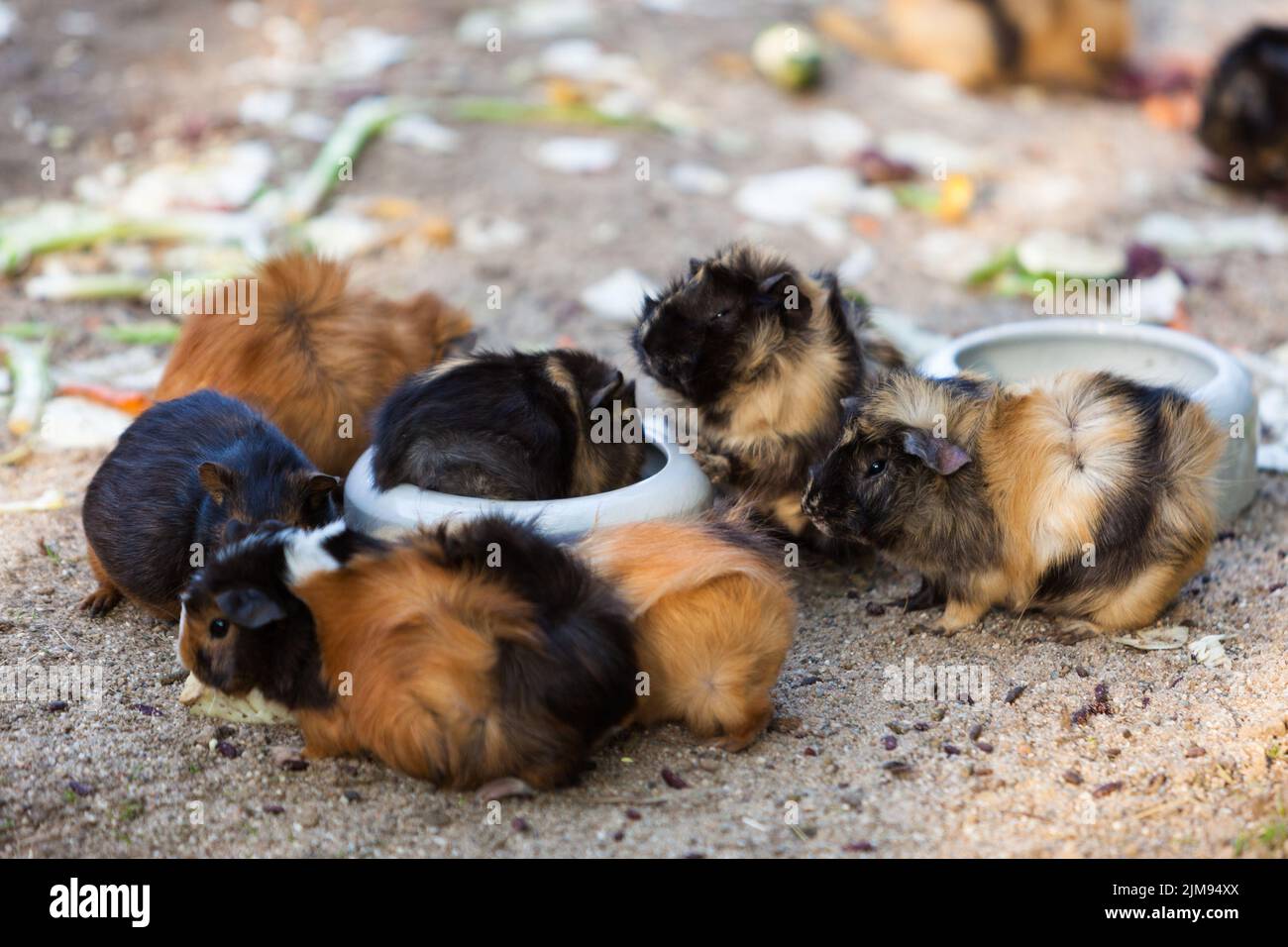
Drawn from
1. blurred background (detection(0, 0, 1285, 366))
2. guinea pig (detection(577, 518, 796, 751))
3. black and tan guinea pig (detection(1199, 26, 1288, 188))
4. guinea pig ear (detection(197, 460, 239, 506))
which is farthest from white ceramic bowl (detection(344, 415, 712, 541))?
black and tan guinea pig (detection(1199, 26, 1288, 188))

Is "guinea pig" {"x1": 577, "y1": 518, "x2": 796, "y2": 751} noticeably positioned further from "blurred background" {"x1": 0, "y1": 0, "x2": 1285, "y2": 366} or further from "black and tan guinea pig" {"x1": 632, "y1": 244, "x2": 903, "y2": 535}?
"blurred background" {"x1": 0, "y1": 0, "x2": 1285, "y2": 366}

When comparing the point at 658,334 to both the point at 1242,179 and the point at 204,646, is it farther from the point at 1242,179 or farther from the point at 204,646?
the point at 1242,179

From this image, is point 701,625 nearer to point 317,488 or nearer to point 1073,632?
point 317,488

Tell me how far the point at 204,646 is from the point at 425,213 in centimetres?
360

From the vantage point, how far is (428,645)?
276 centimetres

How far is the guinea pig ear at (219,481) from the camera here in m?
3.23

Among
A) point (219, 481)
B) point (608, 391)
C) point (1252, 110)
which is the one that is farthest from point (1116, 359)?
point (1252, 110)

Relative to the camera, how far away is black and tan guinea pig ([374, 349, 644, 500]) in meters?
3.34

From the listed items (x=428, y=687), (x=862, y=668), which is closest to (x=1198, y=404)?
(x=862, y=668)

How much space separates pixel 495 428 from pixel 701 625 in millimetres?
795

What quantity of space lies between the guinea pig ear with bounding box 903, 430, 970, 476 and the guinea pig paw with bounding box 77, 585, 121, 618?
7.13 ft

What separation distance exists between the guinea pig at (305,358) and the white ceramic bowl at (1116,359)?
171 cm

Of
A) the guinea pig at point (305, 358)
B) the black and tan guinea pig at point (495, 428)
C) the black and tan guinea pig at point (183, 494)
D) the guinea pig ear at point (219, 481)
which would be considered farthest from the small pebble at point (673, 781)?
the guinea pig at point (305, 358)
